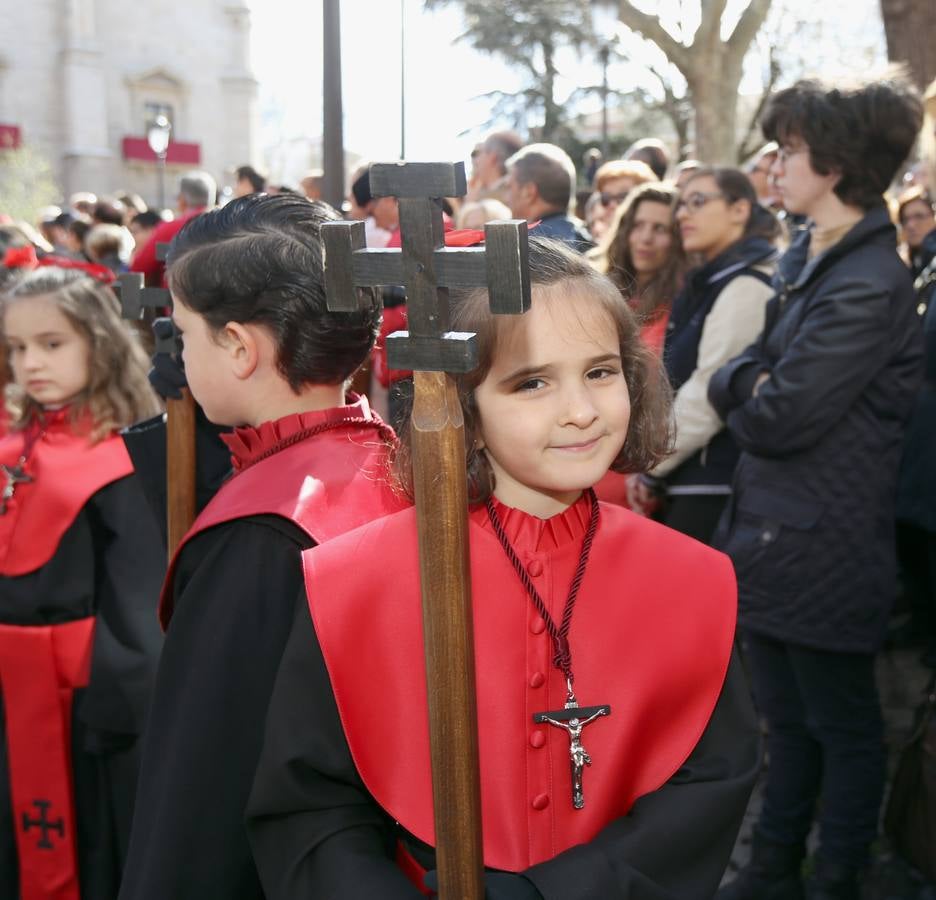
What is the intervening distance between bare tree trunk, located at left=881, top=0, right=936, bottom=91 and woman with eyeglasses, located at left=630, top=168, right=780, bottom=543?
17.1ft

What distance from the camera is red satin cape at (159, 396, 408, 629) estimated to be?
176 cm

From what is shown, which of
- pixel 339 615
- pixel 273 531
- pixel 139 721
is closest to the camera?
pixel 339 615

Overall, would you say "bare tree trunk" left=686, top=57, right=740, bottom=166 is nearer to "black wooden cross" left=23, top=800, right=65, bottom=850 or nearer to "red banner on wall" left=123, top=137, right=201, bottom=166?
"black wooden cross" left=23, top=800, right=65, bottom=850

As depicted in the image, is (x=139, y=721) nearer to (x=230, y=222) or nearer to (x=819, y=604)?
(x=230, y=222)

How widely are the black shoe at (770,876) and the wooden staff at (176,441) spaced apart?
1.88 m

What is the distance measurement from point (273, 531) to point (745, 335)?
2.19 meters

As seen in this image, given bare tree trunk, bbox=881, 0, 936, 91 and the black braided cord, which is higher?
bare tree trunk, bbox=881, 0, 936, 91

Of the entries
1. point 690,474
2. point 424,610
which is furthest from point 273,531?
point 690,474

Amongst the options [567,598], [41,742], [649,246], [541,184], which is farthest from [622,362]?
[541,184]

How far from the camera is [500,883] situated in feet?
4.60

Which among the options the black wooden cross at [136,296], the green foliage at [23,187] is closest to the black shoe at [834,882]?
the black wooden cross at [136,296]

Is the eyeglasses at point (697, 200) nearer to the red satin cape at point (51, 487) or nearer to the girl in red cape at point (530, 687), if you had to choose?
the red satin cape at point (51, 487)

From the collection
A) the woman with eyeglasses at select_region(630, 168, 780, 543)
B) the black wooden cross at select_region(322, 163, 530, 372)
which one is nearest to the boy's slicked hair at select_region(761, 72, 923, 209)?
the woman with eyeglasses at select_region(630, 168, 780, 543)

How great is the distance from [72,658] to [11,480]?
0.49 metres
